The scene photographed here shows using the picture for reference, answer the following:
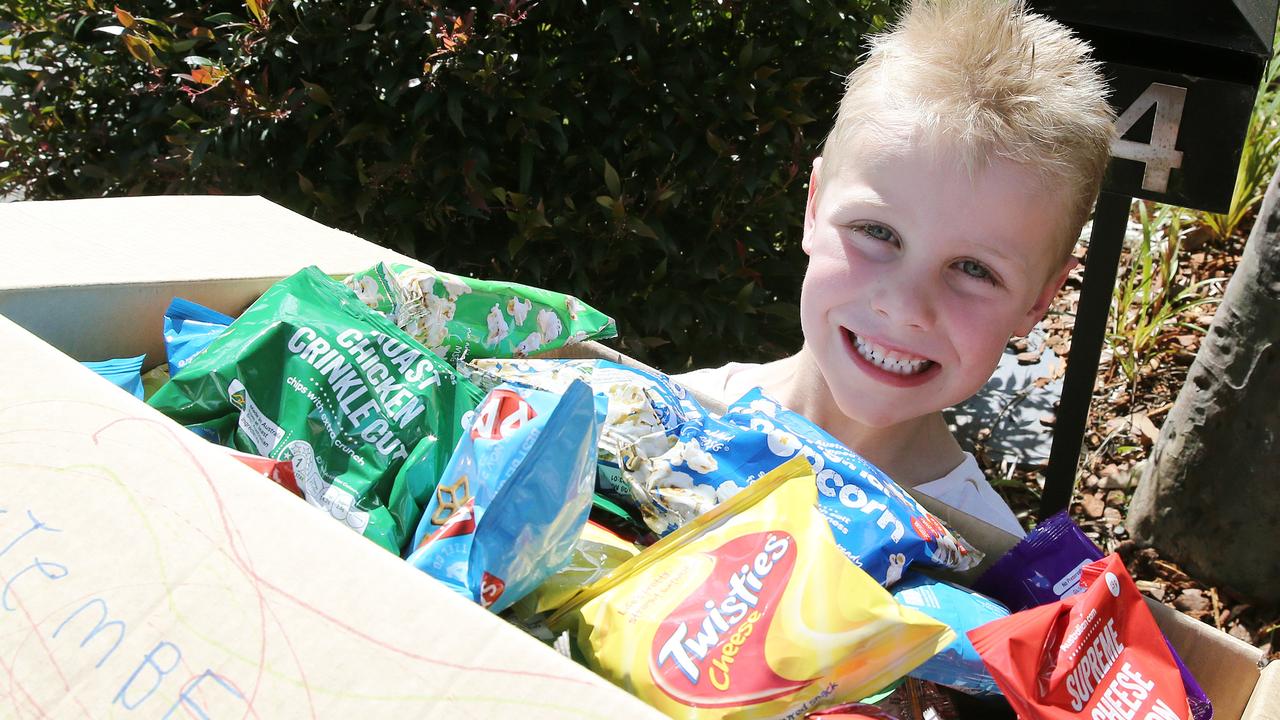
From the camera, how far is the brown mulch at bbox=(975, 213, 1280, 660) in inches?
109

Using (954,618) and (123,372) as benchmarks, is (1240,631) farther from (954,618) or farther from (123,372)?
(123,372)

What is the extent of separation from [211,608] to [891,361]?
3.60 ft

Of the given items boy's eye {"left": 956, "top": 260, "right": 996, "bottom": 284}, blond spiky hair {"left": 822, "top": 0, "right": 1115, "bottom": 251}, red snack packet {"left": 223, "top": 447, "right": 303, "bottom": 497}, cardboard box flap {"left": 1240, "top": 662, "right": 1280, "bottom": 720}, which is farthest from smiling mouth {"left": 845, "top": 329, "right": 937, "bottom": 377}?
red snack packet {"left": 223, "top": 447, "right": 303, "bottom": 497}

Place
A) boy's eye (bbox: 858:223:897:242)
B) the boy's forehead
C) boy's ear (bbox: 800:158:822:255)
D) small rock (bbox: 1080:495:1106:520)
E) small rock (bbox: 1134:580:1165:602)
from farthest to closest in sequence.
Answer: small rock (bbox: 1080:495:1106:520)
small rock (bbox: 1134:580:1165:602)
boy's ear (bbox: 800:158:822:255)
boy's eye (bbox: 858:223:897:242)
the boy's forehead

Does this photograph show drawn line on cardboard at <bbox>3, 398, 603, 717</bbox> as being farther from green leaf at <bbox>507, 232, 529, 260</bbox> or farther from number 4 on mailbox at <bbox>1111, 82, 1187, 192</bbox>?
green leaf at <bbox>507, 232, 529, 260</bbox>

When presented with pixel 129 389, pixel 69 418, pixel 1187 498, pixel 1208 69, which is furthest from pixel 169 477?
pixel 1187 498

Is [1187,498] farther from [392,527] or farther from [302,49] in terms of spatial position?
[302,49]

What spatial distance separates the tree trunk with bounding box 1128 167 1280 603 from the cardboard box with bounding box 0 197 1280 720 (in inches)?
68.3

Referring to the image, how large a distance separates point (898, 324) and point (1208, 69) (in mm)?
639

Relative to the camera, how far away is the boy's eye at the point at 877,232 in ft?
5.12

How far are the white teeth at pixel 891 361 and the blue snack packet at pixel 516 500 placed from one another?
28.4 inches

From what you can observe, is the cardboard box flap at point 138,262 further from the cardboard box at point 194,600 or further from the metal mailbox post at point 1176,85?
the metal mailbox post at point 1176,85

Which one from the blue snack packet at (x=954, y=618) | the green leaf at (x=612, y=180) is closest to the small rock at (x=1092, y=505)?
the green leaf at (x=612, y=180)

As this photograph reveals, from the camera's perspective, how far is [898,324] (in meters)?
1.54
